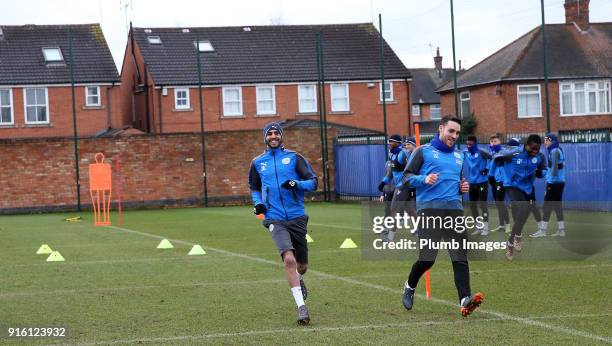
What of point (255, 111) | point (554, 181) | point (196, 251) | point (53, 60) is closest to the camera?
point (196, 251)

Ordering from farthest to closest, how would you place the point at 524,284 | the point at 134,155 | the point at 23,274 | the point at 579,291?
the point at 134,155
the point at 23,274
the point at 524,284
the point at 579,291

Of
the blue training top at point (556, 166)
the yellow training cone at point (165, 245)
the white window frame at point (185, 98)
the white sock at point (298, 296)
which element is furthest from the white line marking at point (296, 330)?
the white window frame at point (185, 98)

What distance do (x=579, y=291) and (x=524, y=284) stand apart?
0.92 m

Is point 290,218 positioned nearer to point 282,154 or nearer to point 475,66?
point 282,154

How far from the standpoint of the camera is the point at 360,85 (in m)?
49.6

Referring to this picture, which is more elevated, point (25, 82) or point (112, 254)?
point (25, 82)

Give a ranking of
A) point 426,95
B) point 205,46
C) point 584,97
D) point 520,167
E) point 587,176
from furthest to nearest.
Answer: point 426,95 < point 205,46 < point 584,97 < point 587,176 < point 520,167

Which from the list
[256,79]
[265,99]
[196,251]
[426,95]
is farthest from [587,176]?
[426,95]

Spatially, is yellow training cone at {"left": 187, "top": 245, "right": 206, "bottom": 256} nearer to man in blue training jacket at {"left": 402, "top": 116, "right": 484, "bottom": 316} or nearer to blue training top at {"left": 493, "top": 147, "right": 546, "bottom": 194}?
blue training top at {"left": 493, "top": 147, "right": 546, "bottom": 194}

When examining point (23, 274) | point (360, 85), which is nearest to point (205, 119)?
point (360, 85)

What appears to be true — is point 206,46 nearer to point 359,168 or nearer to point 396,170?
point 359,168

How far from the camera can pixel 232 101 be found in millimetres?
48281

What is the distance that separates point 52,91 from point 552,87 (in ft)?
76.4

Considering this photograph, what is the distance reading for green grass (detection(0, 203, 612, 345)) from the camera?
9445 millimetres
